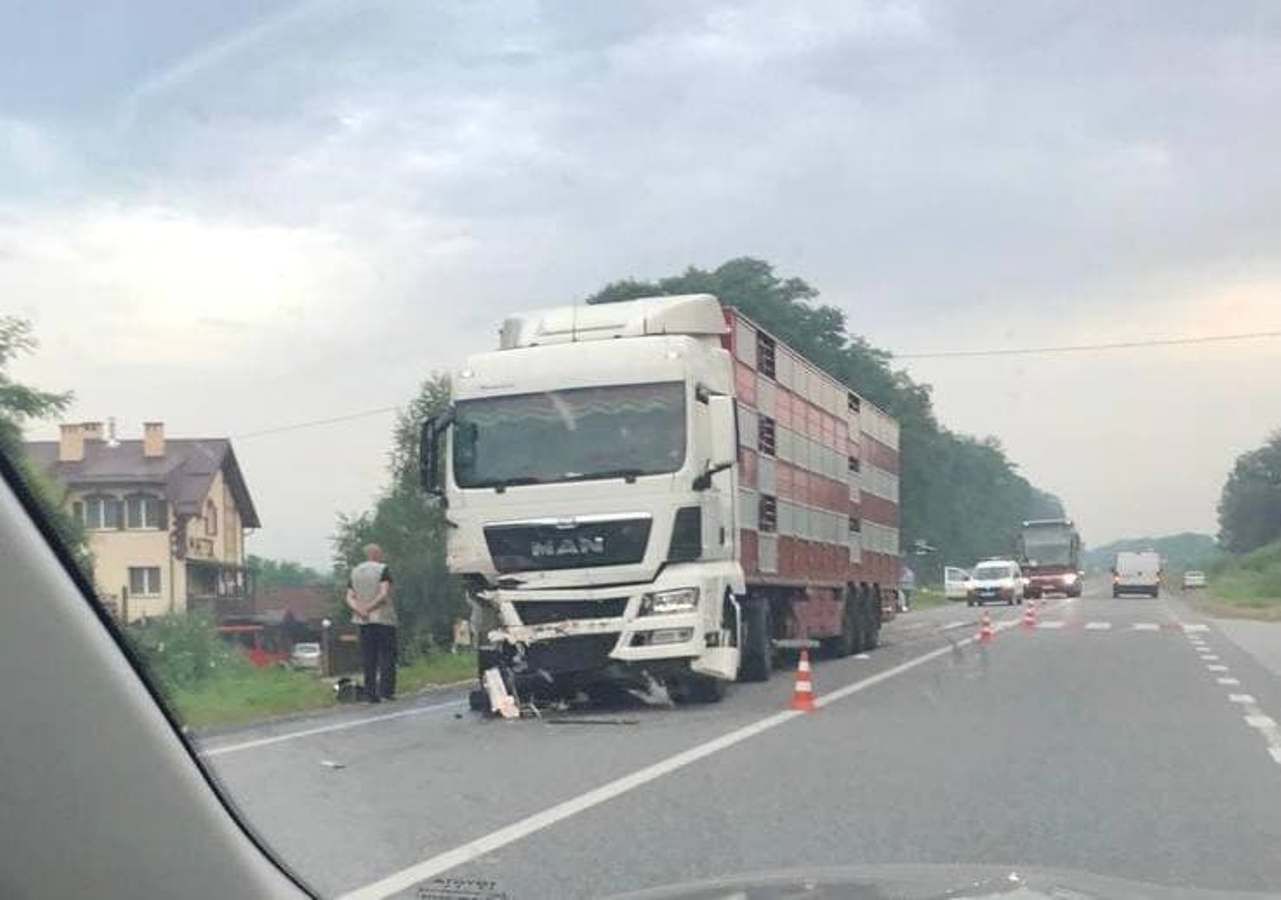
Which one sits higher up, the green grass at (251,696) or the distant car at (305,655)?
the distant car at (305,655)

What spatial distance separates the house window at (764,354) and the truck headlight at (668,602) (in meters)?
2.48

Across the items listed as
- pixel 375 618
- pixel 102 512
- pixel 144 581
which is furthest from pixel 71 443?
pixel 375 618

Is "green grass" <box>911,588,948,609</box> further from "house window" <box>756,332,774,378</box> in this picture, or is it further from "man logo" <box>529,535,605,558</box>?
"man logo" <box>529,535,605,558</box>

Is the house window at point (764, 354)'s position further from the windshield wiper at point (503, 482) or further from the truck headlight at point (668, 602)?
the windshield wiper at point (503, 482)

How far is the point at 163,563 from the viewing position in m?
3.93

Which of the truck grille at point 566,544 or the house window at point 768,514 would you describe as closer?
the truck grille at point 566,544

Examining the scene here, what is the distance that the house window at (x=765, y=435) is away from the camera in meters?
17.9

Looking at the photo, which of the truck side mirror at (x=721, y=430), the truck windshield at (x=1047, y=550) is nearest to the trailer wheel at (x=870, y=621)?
the truck windshield at (x=1047, y=550)

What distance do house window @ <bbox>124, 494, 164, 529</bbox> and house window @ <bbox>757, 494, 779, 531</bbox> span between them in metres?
13.7

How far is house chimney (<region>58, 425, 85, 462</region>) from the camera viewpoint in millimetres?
3364

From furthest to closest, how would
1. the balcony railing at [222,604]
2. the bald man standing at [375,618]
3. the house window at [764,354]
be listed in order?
the house window at [764,354] < the bald man standing at [375,618] < the balcony railing at [222,604]

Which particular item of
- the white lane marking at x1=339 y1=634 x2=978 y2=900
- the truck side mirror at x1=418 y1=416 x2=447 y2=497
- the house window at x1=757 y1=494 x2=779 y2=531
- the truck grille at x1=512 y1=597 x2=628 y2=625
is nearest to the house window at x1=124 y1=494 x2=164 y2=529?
the white lane marking at x1=339 y1=634 x2=978 y2=900

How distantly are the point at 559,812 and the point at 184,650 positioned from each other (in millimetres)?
4324

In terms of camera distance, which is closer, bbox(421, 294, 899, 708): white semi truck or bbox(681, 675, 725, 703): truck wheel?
bbox(421, 294, 899, 708): white semi truck
